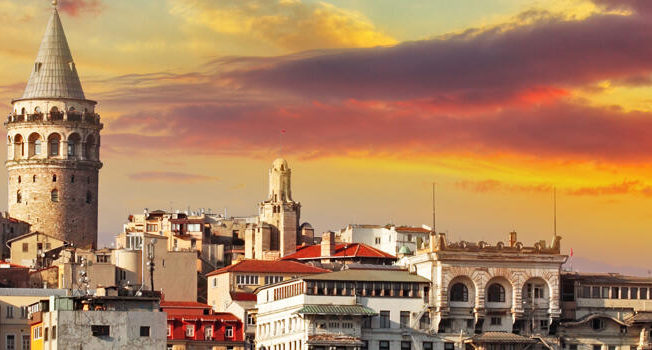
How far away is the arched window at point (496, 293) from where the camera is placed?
18350cm

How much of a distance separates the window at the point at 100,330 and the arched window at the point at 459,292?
39954 millimetres

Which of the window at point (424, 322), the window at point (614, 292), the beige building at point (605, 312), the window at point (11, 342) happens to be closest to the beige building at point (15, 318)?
the window at point (11, 342)

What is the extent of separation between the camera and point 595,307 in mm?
186750

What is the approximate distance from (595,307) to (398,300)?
18965mm

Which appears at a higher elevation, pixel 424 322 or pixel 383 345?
pixel 424 322

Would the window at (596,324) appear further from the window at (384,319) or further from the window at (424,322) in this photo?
the window at (384,319)

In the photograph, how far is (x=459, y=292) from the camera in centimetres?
18262

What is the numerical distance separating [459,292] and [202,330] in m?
22.3

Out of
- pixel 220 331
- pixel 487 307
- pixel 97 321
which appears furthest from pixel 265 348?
pixel 97 321

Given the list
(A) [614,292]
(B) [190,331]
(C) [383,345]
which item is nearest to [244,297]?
(B) [190,331]

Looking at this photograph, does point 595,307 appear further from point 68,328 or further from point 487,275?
point 68,328

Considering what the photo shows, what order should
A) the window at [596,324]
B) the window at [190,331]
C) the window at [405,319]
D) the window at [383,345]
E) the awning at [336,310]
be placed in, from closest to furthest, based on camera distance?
the awning at [336,310]
the window at [383,345]
the window at [405,319]
the window at [190,331]
the window at [596,324]

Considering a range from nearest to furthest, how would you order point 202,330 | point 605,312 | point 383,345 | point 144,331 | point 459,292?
point 144,331
point 383,345
point 459,292
point 202,330
point 605,312

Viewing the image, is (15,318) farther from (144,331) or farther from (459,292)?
(459,292)
